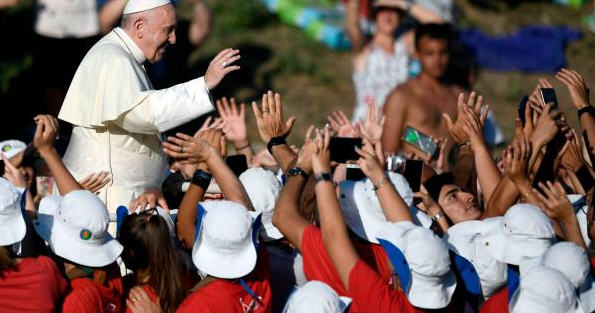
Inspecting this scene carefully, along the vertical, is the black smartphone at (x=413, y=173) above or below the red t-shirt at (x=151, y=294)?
above

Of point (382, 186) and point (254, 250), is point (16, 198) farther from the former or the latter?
point (382, 186)

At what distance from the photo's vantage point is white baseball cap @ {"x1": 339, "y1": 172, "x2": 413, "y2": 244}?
5.77 m

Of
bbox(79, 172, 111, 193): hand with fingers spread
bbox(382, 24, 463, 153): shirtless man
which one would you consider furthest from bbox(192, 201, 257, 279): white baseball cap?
bbox(382, 24, 463, 153): shirtless man

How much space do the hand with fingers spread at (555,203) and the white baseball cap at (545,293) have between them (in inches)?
31.8

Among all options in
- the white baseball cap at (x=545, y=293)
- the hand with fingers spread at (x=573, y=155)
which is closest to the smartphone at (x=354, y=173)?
the hand with fingers spread at (x=573, y=155)

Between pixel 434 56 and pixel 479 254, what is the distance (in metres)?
3.40

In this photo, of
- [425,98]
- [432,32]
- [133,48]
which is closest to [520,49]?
[432,32]

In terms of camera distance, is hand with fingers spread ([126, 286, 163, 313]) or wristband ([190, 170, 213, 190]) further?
wristband ([190, 170, 213, 190])

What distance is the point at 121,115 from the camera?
5.79 m

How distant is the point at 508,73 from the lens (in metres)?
12.7

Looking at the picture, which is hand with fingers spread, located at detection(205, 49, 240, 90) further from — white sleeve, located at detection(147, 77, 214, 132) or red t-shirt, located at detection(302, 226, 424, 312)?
red t-shirt, located at detection(302, 226, 424, 312)

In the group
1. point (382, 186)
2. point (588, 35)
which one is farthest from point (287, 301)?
point (588, 35)

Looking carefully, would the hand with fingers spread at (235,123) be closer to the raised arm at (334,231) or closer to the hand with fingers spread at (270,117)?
the hand with fingers spread at (270,117)

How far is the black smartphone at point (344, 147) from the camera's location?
19.7ft
